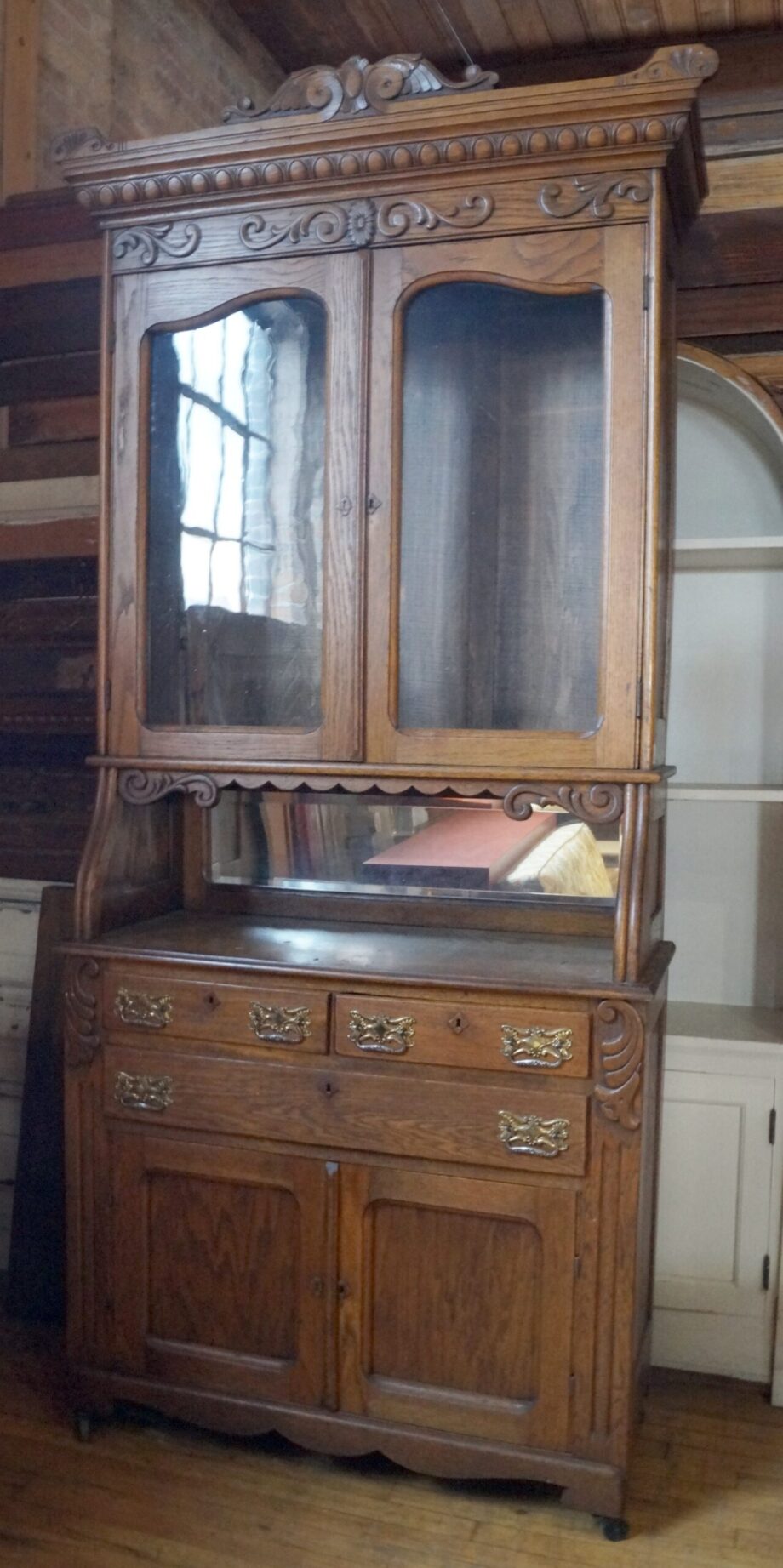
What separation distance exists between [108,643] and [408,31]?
1.91m

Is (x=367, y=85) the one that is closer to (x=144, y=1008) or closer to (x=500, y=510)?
(x=500, y=510)

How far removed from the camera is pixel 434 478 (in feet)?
6.63

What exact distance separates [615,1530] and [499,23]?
3.12 m

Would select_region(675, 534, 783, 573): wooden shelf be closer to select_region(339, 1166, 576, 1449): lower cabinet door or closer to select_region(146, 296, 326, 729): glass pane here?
select_region(146, 296, 326, 729): glass pane

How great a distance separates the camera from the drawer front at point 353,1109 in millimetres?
1848

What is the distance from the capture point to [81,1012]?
2111mm

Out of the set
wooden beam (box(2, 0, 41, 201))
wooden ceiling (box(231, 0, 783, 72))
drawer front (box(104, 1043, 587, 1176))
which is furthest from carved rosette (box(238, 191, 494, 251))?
drawer front (box(104, 1043, 587, 1176))

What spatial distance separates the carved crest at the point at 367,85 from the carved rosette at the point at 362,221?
138 millimetres

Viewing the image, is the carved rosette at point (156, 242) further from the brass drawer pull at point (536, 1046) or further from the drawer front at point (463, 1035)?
the brass drawer pull at point (536, 1046)

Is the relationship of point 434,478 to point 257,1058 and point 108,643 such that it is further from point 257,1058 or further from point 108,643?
point 257,1058

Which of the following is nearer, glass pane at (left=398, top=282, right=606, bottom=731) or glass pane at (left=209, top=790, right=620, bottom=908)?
glass pane at (left=398, top=282, right=606, bottom=731)

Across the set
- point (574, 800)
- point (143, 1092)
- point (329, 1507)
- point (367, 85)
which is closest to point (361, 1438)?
point (329, 1507)

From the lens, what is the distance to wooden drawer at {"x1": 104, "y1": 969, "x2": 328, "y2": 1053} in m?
1.97

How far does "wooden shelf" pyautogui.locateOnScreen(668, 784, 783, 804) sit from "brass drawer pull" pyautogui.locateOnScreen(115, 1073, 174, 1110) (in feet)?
3.47
